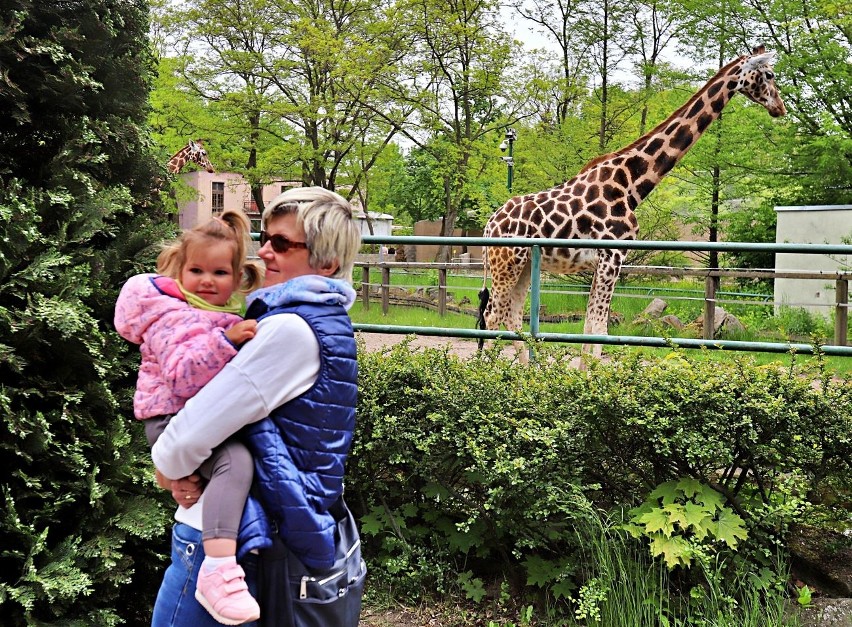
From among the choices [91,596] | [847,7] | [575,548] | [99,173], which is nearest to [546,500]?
[575,548]

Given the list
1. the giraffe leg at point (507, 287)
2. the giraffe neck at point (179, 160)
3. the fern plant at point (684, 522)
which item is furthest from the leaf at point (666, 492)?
the giraffe neck at point (179, 160)

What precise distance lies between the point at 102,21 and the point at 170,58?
1837cm

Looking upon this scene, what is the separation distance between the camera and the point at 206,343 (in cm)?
167

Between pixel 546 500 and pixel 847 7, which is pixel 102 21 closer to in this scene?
pixel 546 500

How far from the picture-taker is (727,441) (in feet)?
11.0

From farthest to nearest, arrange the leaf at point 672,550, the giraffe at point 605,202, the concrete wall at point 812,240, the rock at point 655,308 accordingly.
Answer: the rock at point 655,308 < the concrete wall at point 812,240 < the giraffe at point 605,202 < the leaf at point 672,550

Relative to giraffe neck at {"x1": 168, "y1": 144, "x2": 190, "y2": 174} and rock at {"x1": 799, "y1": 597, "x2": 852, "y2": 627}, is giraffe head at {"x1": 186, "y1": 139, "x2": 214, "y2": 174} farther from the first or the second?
rock at {"x1": 799, "y1": 597, "x2": 852, "y2": 627}

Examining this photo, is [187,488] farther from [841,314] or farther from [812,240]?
[812,240]

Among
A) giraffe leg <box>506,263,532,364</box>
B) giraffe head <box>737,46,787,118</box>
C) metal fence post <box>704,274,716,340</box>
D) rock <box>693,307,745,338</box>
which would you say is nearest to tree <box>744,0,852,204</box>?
rock <box>693,307,745,338</box>

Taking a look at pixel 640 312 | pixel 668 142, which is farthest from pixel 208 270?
pixel 640 312

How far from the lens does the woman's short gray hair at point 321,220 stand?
1.78 meters

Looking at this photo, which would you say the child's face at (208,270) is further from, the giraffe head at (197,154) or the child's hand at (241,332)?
the giraffe head at (197,154)

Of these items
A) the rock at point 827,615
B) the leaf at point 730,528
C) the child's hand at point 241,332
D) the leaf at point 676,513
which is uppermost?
the child's hand at point 241,332

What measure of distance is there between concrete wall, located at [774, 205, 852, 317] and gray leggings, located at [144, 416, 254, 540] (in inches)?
468
